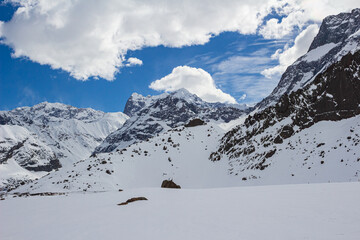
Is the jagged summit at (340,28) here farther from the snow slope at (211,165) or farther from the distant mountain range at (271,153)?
the distant mountain range at (271,153)

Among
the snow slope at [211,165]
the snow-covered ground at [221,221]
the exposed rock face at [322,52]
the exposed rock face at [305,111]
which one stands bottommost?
the snow-covered ground at [221,221]

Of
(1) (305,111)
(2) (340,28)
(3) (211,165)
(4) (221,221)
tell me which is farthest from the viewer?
(2) (340,28)

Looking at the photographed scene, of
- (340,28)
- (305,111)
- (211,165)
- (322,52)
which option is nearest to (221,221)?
(305,111)

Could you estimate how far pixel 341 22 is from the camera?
190 m

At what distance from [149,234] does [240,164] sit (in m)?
29.2

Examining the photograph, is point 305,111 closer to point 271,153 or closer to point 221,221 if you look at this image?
point 271,153

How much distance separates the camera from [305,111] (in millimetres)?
32219

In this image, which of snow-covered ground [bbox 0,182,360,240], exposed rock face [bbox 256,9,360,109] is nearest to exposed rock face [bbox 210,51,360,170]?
snow-covered ground [bbox 0,182,360,240]

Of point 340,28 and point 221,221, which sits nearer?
point 221,221

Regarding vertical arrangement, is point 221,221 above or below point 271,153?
below

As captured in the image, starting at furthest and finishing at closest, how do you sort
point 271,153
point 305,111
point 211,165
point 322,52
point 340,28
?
point 322,52, point 340,28, point 211,165, point 305,111, point 271,153

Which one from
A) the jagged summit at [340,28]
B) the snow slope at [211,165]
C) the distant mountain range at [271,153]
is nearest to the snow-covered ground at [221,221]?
the snow slope at [211,165]

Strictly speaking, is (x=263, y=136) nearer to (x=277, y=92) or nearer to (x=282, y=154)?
(x=282, y=154)

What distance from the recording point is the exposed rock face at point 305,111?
28531mm
